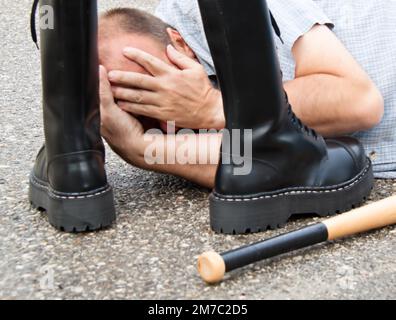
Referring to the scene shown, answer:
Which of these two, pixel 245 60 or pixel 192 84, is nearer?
pixel 245 60

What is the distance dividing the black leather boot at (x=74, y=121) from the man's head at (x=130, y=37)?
0.63ft

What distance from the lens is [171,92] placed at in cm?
174

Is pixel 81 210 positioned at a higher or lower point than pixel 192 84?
lower

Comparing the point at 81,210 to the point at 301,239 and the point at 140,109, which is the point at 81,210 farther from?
the point at 301,239

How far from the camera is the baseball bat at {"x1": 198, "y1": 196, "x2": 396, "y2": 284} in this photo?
4.28 feet

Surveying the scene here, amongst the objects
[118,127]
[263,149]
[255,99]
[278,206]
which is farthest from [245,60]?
[118,127]

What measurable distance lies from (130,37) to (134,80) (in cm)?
11

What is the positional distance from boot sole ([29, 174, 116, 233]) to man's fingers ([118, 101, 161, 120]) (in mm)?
255

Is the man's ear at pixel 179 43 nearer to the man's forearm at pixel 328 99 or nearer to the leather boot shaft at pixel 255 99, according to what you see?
the man's forearm at pixel 328 99

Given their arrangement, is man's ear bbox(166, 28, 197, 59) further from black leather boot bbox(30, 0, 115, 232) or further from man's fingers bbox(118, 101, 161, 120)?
black leather boot bbox(30, 0, 115, 232)

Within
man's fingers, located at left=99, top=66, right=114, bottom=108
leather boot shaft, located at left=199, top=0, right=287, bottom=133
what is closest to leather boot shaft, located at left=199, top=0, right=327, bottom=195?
leather boot shaft, located at left=199, top=0, right=287, bottom=133

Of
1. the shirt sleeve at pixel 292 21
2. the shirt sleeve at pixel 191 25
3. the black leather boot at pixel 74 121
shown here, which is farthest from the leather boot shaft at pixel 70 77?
the shirt sleeve at pixel 292 21

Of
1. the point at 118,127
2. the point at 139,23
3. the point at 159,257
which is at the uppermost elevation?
the point at 139,23

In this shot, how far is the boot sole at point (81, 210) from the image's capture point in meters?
1.51
